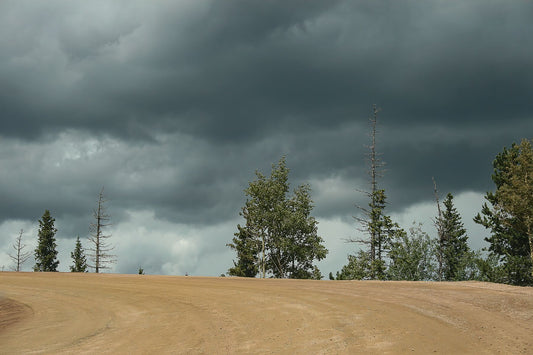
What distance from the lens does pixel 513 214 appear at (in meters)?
44.4

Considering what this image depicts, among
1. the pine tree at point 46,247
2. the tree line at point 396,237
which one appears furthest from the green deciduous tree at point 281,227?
the pine tree at point 46,247

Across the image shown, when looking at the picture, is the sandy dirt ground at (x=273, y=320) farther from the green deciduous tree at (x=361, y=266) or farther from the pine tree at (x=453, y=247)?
the pine tree at (x=453, y=247)

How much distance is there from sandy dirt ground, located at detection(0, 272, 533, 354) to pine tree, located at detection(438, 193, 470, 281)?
5372 centimetres

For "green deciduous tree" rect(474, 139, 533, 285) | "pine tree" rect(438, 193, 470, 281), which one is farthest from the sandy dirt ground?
"pine tree" rect(438, 193, 470, 281)

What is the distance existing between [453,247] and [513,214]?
1434 inches

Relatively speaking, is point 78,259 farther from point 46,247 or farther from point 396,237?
point 396,237

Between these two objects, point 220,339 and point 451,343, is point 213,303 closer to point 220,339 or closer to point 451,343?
point 220,339

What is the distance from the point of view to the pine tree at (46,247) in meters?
72.9

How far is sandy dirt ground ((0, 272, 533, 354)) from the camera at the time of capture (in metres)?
11.2

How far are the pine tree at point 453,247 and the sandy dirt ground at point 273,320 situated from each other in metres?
53.7

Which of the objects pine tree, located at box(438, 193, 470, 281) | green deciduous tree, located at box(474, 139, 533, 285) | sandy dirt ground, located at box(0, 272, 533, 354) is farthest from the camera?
pine tree, located at box(438, 193, 470, 281)

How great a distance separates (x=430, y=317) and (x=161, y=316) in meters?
8.62

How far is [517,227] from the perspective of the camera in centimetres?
4525

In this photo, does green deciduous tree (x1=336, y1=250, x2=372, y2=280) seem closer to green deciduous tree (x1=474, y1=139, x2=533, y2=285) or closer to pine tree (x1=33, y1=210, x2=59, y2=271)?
green deciduous tree (x1=474, y1=139, x2=533, y2=285)
